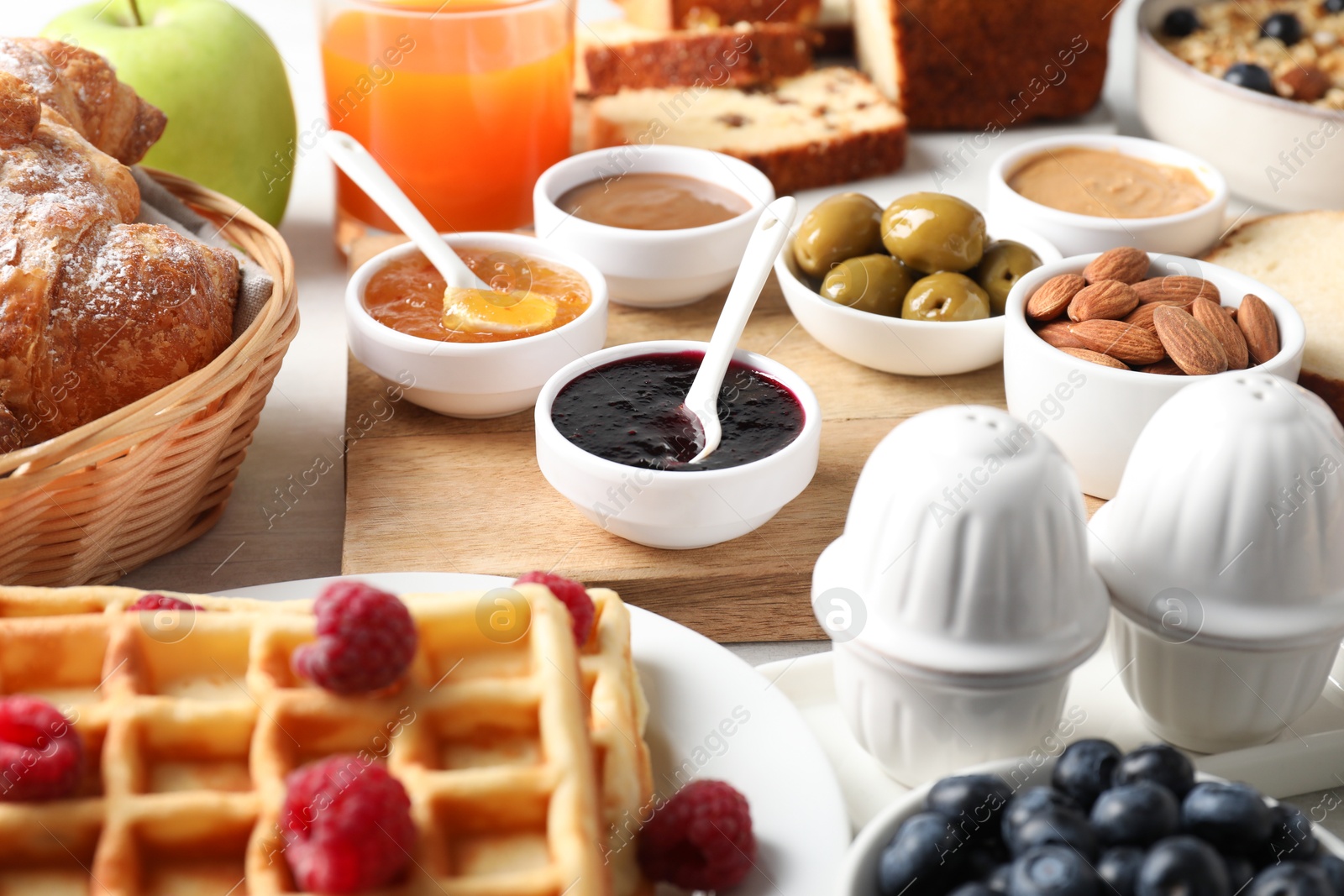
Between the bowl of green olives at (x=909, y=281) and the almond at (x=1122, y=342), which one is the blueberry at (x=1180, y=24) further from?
the almond at (x=1122, y=342)

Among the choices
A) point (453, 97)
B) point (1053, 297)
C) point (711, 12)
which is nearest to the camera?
point (1053, 297)

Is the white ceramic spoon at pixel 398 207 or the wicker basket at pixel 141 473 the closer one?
the wicker basket at pixel 141 473

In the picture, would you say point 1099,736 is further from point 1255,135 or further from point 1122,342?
point 1255,135

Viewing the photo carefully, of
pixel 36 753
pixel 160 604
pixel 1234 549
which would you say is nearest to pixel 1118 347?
pixel 1234 549

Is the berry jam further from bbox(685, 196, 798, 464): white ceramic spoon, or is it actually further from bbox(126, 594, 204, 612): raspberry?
bbox(126, 594, 204, 612): raspberry

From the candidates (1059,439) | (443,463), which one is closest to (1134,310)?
(1059,439)

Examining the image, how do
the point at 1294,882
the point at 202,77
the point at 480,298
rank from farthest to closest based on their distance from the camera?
1. the point at 202,77
2. the point at 480,298
3. the point at 1294,882

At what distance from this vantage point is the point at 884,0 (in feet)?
8.71

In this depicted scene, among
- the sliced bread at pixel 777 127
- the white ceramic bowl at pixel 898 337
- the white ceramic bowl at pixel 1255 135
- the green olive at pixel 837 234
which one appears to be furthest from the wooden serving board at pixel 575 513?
the white ceramic bowl at pixel 1255 135

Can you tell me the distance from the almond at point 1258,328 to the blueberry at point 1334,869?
2.56ft

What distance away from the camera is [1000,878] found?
0.96 m

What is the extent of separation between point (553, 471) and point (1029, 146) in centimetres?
114

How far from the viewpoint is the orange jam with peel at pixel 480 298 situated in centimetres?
172

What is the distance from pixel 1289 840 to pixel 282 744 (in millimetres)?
787
